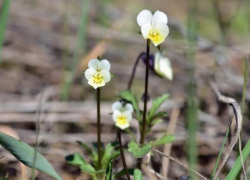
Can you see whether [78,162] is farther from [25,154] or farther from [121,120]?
[25,154]

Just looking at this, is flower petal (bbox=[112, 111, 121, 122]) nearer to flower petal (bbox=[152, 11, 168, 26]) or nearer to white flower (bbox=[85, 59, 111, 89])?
white flower (bbox=[85, 59, 111, 89])

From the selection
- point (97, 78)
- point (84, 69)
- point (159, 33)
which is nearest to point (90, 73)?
point (97, 78)

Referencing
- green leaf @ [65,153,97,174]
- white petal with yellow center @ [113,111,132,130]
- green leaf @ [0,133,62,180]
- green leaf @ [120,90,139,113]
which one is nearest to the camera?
green leaf @ [0,133,62,180]

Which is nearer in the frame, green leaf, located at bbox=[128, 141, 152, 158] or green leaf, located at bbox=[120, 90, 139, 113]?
green leaf, located at bbox=[128, 141, 152, 158]

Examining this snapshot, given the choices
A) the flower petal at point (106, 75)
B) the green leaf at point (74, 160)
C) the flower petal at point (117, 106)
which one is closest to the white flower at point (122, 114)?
the flower petal at point (117, 106)

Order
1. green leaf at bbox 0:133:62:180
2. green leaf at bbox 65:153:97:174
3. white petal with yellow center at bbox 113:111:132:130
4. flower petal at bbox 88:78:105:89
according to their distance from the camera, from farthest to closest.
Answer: green leaf at bbox 65:153:97:174, white petal with yellow center at bbox 113:111:132:130, flower petal at bbox 88:78:105:89, green leaf at bbox 0:133:62:180

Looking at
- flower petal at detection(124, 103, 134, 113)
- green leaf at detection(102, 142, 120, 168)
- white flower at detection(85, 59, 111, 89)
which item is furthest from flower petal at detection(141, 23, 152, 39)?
green leaf at detection(102, 142, 120, 168)

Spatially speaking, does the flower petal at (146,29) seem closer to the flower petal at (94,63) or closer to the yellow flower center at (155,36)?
the yellow flower center at (155,36)
